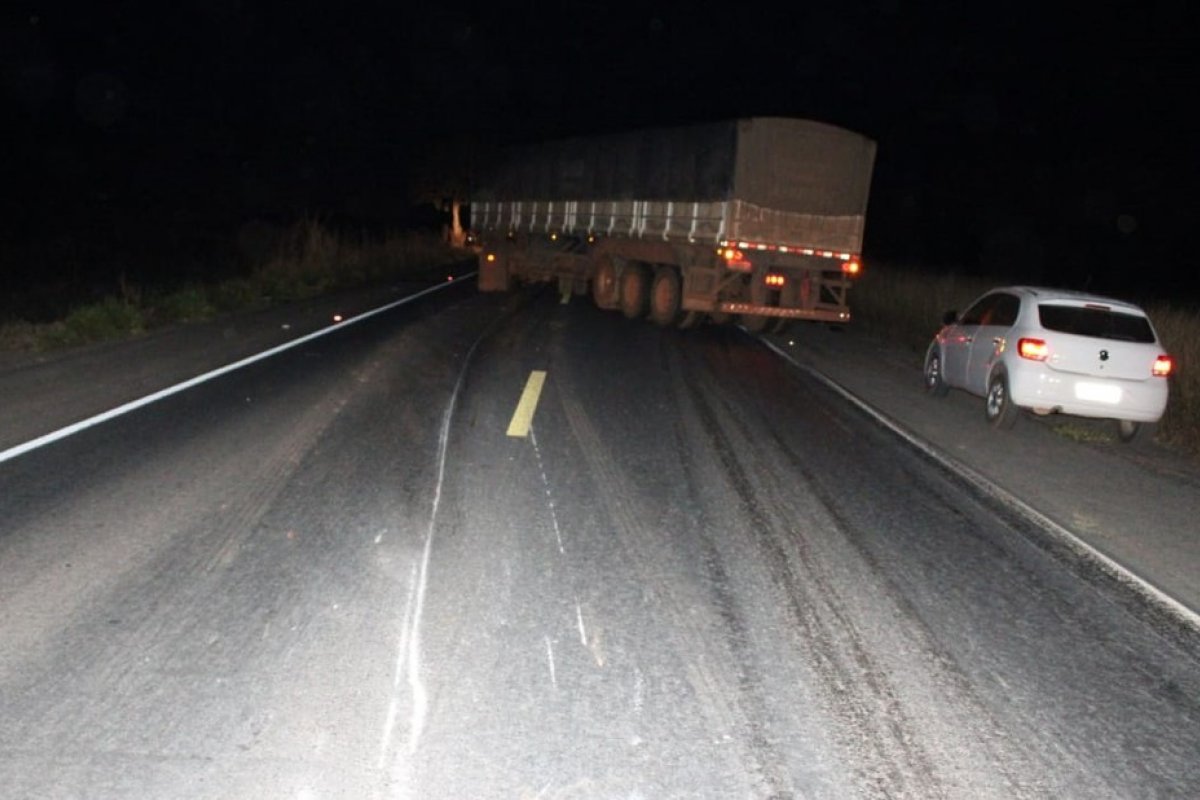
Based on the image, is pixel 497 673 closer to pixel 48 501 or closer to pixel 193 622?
pixel 193 622

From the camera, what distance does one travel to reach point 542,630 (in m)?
5.17

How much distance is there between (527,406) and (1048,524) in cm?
516

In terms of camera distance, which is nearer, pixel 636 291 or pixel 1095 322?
pixel 1095 322

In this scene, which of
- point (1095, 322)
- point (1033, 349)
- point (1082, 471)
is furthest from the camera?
point (1095, 322)

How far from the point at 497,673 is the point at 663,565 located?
5.85ft

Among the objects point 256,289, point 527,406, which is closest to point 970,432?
point 527,406

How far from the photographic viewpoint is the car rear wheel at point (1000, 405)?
11.6 m

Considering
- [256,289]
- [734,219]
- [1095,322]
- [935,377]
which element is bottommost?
[256,289]

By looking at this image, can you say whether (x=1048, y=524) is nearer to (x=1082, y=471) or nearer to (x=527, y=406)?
(x=1082, y=471)

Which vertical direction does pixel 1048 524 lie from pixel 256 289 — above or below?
above

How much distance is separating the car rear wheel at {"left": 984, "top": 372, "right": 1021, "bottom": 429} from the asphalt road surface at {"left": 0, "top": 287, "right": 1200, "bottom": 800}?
8.43 ft

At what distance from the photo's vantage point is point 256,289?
23.5m

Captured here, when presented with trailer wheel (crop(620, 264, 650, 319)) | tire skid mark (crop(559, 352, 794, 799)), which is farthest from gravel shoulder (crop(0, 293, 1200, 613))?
trailer wheel (crop(620, 264, 650, 319))

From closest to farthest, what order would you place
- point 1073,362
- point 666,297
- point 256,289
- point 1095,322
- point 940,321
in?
point 1073,362 < point 1095,322 < point 666,297 < point 940,321 < point 256,289
